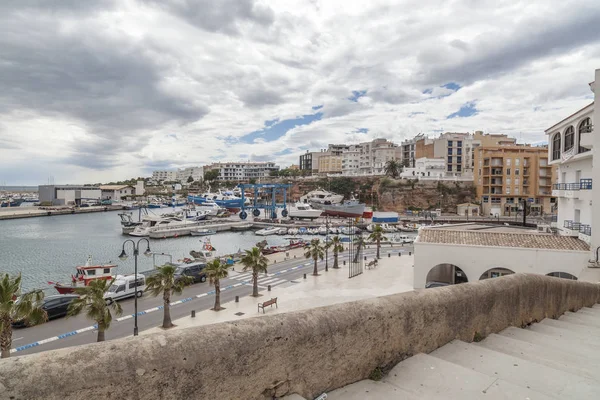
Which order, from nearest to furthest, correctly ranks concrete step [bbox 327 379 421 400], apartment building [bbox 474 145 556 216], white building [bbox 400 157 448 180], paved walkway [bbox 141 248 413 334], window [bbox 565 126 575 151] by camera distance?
concrete step [bbox 327 379 421 400] < paved walkway [bbox 141 248 413 334] < window [bbox 565 126 575 151] < apartment building [bbox 474 145 556 216] < white building [bbox 400 157 448 180]

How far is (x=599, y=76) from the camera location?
58.1 ft

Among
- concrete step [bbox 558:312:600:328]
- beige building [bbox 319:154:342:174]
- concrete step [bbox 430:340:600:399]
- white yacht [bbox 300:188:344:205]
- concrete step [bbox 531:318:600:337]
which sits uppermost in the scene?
beige building [bbox 319:154:342:174]

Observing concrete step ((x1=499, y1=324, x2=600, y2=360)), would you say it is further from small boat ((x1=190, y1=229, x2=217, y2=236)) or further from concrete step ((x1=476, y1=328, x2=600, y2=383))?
small boat ((x1=190, y1=229, x2=217, y2=236))

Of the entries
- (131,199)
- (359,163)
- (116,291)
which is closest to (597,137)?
(116,291)

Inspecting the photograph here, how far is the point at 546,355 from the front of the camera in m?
4.88

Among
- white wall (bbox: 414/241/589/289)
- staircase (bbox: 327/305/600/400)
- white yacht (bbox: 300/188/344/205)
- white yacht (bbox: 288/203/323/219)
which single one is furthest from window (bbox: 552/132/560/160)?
white yacht (bbox: 300/188/344/205)

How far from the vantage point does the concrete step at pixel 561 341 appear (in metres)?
5.32

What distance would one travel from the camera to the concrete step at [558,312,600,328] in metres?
7.83

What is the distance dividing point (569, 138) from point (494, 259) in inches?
370

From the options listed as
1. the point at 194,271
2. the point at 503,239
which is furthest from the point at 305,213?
the point at 503,239

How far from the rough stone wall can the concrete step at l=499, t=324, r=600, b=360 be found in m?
0.88

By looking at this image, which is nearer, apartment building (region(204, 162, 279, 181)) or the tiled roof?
the tiled roof

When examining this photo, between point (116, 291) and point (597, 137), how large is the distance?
2842cm

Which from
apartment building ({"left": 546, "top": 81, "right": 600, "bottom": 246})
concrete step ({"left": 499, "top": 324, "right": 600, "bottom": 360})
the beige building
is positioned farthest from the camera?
the beige building
